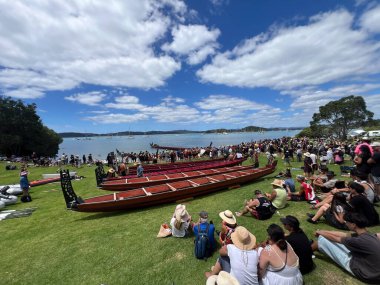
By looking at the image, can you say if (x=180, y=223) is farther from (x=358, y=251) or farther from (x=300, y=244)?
(x=358, y=251)

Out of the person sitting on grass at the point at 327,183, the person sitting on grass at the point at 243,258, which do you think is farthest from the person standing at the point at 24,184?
the person sitting on grass at the point at 327,183

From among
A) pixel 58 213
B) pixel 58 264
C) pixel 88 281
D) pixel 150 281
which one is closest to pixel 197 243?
pixel 150 281

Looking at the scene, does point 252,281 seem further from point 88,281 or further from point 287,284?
point 88,281

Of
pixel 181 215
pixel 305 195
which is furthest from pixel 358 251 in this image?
pixel 305 195

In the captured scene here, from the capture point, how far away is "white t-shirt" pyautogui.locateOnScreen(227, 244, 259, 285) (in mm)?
3473

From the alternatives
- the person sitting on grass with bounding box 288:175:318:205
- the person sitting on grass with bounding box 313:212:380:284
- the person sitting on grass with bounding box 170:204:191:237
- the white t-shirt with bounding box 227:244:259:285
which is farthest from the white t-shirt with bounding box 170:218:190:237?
the person sitting on grass with bounding box 288:175:318:205

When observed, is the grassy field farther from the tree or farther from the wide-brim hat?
the tree

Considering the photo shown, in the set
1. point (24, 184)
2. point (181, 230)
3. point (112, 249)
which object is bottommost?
point (112, 249)

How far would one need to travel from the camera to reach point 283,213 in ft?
23.4

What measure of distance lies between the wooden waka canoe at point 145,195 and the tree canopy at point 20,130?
37585 mm

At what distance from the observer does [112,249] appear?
5.83 m

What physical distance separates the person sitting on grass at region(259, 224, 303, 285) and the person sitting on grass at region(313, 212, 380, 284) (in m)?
1.19

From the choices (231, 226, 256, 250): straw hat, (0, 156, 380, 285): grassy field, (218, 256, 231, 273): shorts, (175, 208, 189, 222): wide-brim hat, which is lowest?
(0, 156, 380, 285): grassy field

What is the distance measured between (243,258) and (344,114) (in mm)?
54767
